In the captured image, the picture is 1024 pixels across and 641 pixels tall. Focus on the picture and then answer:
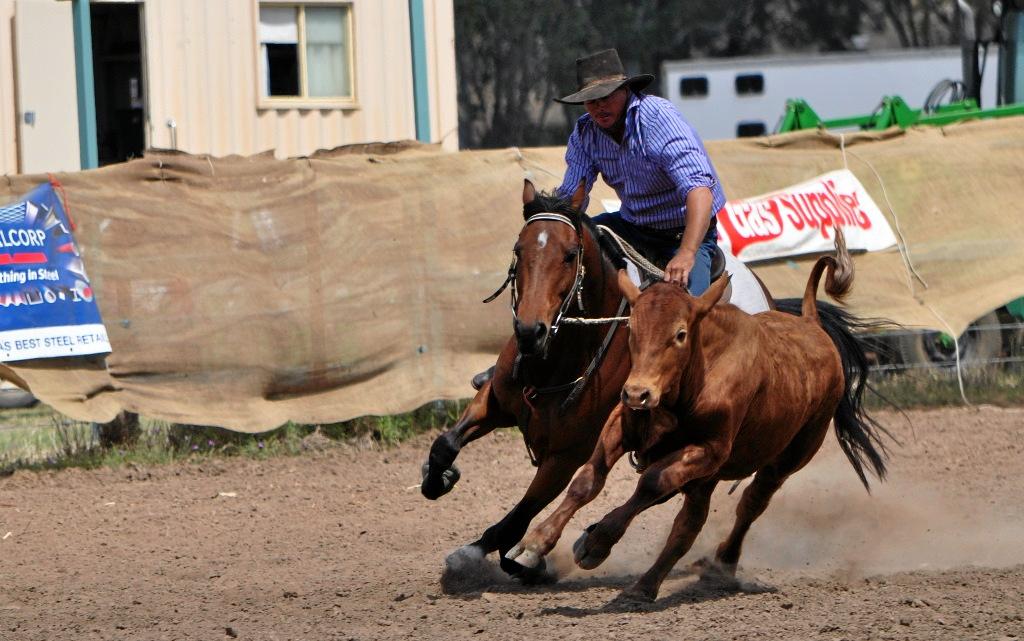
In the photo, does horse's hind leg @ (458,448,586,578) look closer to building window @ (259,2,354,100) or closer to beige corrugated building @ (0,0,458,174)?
beige corrugated building @ (0,0,458,174)

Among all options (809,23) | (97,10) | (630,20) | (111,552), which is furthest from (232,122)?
(809,23)

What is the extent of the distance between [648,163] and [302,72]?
7546mm

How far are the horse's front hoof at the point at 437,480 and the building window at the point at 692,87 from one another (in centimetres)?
1584

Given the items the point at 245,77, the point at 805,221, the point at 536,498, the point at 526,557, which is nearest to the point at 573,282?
the point at 536,498

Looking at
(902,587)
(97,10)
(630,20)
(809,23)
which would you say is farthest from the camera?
(809,23)

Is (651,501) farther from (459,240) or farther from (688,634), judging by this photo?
(459,240)

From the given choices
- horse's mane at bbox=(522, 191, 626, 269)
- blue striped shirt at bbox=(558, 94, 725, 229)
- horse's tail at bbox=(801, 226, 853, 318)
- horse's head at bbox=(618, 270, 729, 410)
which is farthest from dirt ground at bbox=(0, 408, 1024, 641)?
blue striped shirt at bbox=(558, 94, 725, 229)

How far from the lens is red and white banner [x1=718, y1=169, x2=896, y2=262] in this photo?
411 inches

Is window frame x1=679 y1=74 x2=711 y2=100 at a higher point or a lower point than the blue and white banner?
higher

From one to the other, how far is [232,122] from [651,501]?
27.3 feet

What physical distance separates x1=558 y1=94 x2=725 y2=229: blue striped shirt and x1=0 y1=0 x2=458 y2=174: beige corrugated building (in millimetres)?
6390

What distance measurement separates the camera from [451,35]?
1313 centimetres

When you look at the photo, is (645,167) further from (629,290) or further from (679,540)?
(679,540)

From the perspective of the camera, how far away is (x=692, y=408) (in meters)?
5.26
